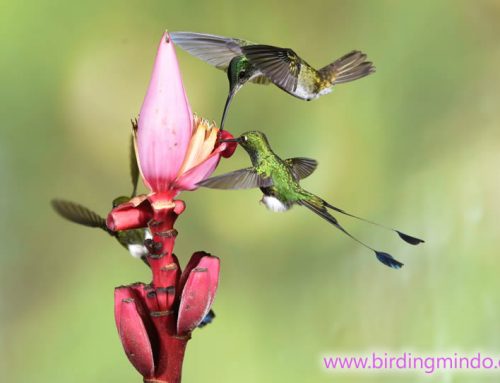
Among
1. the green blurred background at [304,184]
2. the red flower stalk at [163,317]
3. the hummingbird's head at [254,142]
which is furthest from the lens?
the green blurred background at [304,184]

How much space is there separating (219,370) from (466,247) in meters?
0.40

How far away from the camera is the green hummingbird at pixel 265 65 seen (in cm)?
36

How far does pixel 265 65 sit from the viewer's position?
0.37 m

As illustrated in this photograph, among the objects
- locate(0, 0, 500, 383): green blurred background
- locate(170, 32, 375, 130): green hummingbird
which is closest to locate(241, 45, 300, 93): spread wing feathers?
locate(170, 32, 375, 130): green hummingbird

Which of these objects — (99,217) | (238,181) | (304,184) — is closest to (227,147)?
(238,181)

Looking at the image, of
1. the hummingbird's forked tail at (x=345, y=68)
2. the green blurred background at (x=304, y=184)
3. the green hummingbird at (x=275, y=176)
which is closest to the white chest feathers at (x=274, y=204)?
the green hummingbird at (x=275, y=176)

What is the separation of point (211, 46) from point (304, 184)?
1.65 ft

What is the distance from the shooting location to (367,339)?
0.88 meters

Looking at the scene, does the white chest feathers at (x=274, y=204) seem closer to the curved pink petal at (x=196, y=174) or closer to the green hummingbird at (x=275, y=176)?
the green hummingbird at (x=275, y=176)

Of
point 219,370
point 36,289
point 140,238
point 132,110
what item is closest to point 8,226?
point 36,289

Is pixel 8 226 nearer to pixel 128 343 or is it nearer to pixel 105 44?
pixel 105 44

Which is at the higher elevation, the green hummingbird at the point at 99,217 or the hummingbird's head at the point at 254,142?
the hummingbird's head at the point at 254,142

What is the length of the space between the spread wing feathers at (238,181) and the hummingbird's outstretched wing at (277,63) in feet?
0.19

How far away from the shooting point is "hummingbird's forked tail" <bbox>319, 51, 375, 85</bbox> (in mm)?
443
